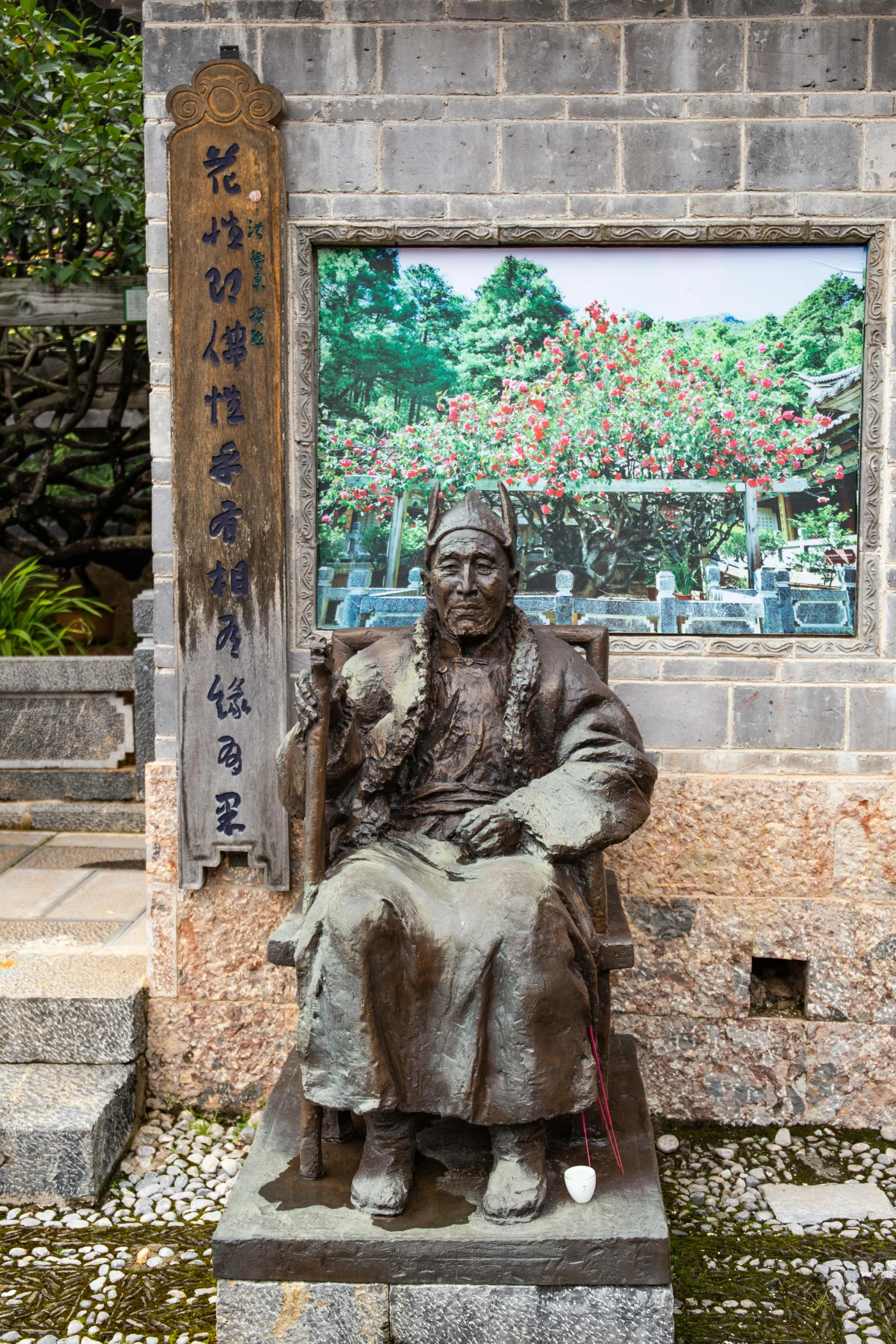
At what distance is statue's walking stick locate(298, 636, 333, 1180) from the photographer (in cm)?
325

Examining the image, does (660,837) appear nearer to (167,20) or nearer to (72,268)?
(167,20)

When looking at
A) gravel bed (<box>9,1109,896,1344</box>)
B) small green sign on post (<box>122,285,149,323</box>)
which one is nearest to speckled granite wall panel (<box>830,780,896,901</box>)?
gravel bed (<box>9,1109,896,1344</box>)

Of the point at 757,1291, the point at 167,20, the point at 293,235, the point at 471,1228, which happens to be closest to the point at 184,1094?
the point at 471,1228

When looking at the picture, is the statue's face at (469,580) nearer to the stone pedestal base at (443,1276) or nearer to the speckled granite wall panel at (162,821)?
the speckled granite wall panel at (162,821)

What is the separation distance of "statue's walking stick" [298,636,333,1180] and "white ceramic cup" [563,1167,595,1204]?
0.69m

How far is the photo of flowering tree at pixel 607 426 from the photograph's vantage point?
4348 millimetres

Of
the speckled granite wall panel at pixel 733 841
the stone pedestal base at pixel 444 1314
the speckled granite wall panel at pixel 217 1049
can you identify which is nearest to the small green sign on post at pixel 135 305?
the speckled granite wall panel at pixel 217 1049

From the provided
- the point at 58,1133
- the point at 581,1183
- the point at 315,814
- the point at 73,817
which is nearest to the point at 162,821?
the point at 58,1133

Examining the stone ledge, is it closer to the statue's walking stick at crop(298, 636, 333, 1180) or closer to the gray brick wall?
the gray brick wall

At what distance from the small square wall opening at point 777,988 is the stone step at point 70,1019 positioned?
2332 mm

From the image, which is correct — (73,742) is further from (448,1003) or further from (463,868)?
(448,1003)

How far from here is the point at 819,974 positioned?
14.6 feet

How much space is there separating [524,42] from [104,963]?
3.77 meters

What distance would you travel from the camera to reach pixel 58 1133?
13.0 feet
